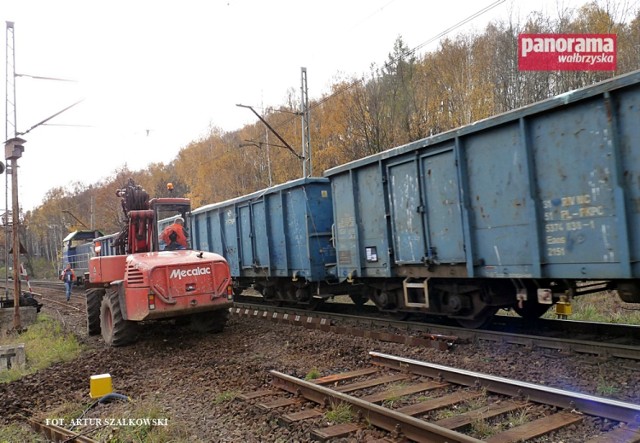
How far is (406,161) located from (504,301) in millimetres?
2815

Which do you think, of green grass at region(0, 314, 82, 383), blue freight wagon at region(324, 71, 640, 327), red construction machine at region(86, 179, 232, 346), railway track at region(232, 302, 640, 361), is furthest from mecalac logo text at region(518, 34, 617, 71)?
Answer: green grass at region(0, 314, 82, 383)

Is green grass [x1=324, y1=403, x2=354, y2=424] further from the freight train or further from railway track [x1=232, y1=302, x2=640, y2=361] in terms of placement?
the freight train

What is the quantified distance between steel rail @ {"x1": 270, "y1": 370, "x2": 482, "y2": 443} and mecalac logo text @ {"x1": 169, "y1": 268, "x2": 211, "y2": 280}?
360 centimetres

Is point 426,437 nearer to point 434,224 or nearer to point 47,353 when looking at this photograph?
point 434,224

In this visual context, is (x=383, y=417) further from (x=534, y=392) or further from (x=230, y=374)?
(x=230, y=374)

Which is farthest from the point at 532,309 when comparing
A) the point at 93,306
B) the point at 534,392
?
the point at 93,306

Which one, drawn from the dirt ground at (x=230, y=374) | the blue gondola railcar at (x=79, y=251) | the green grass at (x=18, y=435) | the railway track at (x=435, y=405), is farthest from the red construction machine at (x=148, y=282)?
the blue gondola railcar at (x=79, y=251)

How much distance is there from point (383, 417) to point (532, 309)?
4.97 metres

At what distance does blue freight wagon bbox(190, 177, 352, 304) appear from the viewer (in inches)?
447

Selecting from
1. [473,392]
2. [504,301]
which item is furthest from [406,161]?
[473,392]

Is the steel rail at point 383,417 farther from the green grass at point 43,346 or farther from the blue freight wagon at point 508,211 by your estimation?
the green grass at point 43,346

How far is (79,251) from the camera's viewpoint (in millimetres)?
28391

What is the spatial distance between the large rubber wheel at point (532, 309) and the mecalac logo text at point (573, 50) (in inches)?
532

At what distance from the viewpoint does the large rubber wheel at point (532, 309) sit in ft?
26.7
